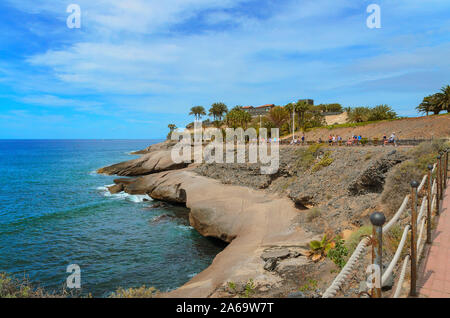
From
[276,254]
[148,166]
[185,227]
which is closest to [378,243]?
[276,254]

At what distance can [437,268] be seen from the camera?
5461 millimetres

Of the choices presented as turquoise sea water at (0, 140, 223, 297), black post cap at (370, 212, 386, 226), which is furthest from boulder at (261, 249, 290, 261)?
black post cap at (370, 212, 386, 226)

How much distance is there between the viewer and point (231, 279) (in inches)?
446

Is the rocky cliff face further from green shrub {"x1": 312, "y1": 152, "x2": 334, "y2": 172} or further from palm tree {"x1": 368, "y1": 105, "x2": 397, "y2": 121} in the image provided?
palm tree {"x1": 368, "y1": 105, "x2": 397, "y2": 121}

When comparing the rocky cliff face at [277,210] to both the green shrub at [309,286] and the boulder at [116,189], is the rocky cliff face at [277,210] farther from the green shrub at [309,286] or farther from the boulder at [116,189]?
the boulder at [116,189]

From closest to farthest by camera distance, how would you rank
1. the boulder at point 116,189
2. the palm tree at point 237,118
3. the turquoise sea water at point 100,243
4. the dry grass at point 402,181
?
the dry grass at point 402,181, the turquoise sea water at point 100,243, the boulder at point 116,189, the palm tree at point 237,118

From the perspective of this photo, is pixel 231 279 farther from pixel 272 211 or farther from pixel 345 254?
pixel 272 211

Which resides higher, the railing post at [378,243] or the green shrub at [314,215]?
the railing post at [378,243]

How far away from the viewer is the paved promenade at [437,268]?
15.7 ft

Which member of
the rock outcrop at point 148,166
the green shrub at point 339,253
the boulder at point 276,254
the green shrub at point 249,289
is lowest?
the green shrub at point 249,289

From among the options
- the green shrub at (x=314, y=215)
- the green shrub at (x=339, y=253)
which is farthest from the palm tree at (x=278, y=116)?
the green shrub at (x=339, y=253)

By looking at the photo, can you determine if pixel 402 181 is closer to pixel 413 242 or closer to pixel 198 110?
pixel 413 242

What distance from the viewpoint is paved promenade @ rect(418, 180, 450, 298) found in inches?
188
